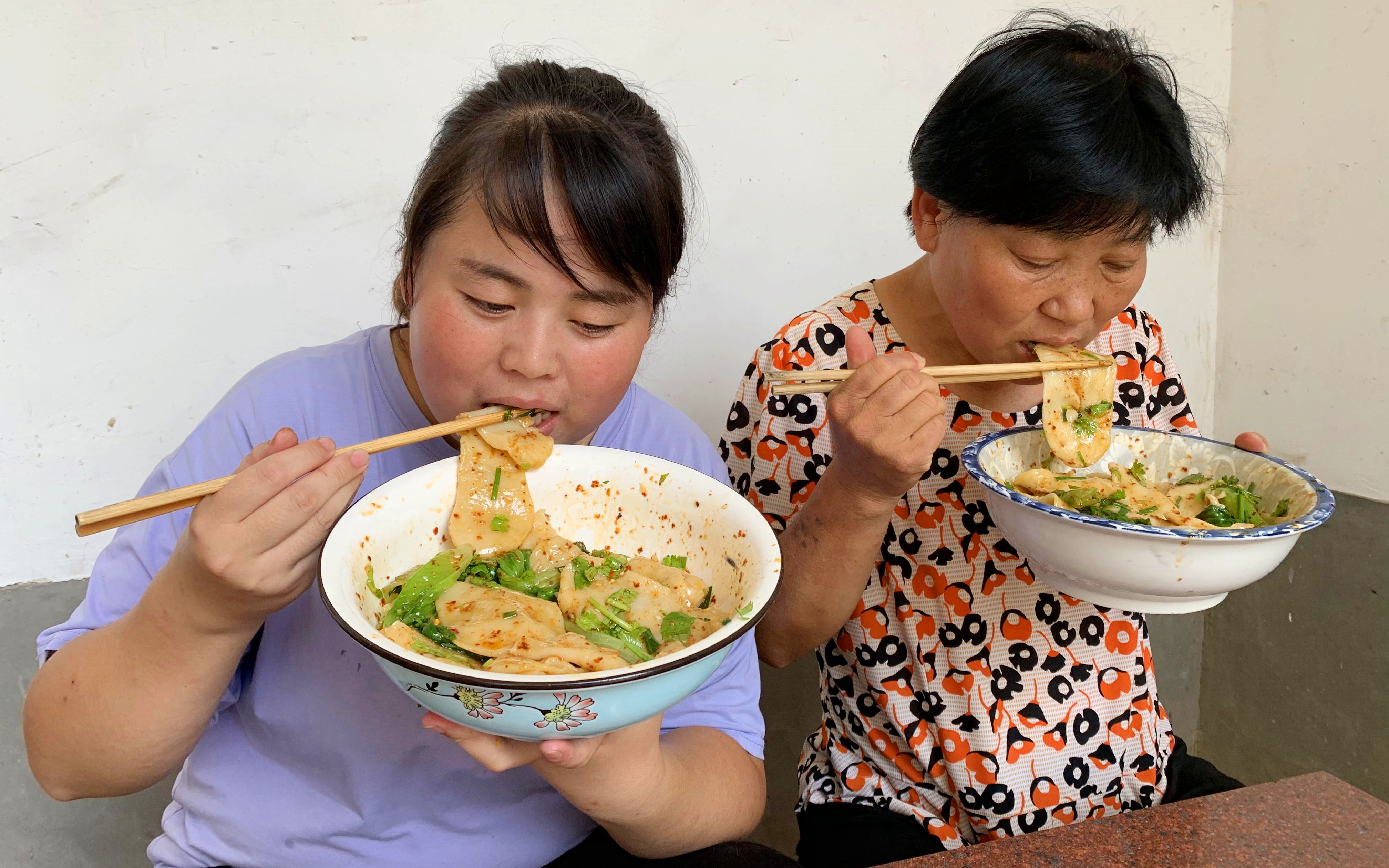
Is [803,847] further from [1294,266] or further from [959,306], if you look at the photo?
[1294,266]

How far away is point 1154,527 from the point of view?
156 cm

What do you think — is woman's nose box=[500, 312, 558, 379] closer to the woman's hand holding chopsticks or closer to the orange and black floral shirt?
the woman's hand holding chopsticks

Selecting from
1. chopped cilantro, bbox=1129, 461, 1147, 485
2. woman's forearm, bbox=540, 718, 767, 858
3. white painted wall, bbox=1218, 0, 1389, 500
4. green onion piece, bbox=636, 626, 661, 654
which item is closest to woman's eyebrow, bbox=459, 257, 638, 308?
green onion piece, bbox=636, 626, 661, 654

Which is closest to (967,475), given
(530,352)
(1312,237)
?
(530,352)

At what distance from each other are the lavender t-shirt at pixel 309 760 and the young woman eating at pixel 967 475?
719mm

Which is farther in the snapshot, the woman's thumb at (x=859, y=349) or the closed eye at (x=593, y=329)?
the woman's thumb at (x=859, y=349)

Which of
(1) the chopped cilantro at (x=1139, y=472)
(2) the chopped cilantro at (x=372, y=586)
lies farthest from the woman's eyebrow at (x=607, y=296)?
(1) the chopped cilantro at (x=1139, y=472)

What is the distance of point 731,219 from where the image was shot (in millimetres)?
2963

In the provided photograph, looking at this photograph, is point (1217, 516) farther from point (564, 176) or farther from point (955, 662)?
point (564, 176)

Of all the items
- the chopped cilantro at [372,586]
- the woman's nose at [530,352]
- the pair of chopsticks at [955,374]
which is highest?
the woman's nose at [530,352]

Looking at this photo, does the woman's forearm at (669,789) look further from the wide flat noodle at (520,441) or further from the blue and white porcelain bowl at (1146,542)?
the blue and white porcelain bowl at (1146,542)

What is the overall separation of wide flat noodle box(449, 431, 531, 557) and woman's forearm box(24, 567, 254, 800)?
13.0 inches

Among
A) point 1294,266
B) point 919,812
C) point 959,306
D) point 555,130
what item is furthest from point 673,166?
point 1294,266

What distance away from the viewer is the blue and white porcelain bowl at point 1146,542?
155 cm
